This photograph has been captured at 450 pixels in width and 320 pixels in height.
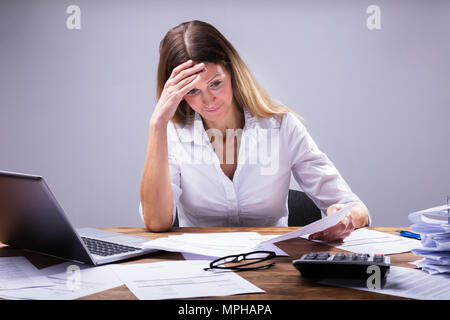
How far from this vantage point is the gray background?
283 centimetres

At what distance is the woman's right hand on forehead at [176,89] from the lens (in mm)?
1438

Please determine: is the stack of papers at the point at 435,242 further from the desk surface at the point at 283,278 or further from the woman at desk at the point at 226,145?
the woman at desk at the point at 226,145

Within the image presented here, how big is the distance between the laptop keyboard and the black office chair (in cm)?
70

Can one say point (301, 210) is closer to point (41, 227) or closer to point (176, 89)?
point (176, 89)

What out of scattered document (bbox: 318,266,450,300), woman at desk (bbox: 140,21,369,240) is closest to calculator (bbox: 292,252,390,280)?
scattered document (bbox: 318,266,450,300)

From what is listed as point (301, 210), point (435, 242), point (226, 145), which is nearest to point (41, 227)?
point (435, 242)

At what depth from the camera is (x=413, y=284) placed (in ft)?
2.16

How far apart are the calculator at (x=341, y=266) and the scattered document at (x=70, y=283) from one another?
0.31 metres

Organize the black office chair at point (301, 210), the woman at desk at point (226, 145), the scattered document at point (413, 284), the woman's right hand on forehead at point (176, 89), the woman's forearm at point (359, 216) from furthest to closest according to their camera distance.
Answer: the black office chair at point (301, 210) → the woman at desk at point (226, 145) → the woman's right hand on forehead at point (176, 89) → the woman's forearm at point (359, 216) → the scattered document at point (413, 284)

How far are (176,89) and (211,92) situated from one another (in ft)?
0.60

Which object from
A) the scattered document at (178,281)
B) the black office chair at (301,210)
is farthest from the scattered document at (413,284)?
the black office chair at (301,210)

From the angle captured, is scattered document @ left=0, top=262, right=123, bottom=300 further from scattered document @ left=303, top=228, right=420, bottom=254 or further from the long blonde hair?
the long blonde hair
